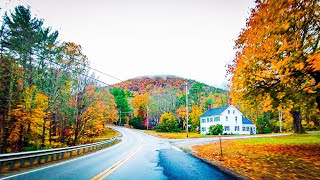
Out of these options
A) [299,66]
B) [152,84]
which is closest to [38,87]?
[299,66]

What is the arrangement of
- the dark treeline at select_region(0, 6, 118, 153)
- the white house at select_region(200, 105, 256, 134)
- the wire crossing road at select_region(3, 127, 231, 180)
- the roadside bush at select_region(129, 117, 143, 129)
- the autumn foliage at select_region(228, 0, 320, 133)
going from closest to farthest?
the wire crossing road at select_region(3, 127, 231, 180), the autumn foliage at select_region(228, 0, 320, 133), the dark treeline at select_region(0, 6, 118, 153), the white house at select_region(200, 105, 256, 134), the roadside bush at select_region(129, 117, 143, 129)

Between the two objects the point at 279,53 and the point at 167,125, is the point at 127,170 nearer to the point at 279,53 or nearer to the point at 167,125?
the point at 279,53

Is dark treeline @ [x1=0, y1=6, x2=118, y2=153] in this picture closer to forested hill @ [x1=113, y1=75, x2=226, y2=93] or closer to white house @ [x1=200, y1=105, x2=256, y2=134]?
white house @ [x1=200, y1=105, x2=256, y2=134]

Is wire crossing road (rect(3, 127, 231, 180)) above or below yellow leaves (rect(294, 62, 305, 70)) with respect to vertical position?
below

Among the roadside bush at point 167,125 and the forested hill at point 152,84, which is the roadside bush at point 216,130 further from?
the forested hill at point 152,84

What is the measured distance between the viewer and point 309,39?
827cm

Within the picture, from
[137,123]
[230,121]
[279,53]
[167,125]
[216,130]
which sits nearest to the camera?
[279,53]

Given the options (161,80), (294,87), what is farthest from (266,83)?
(161,80)

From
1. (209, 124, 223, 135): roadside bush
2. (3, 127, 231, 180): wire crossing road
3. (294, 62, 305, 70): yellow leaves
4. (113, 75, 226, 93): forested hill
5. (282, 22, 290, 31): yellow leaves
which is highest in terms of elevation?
(113, 75, 226, 93): forested hill

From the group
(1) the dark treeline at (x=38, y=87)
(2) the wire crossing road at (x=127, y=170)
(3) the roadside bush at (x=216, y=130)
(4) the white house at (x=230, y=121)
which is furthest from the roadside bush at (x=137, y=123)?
(2) the wire crossing road at (x=127, y=170)

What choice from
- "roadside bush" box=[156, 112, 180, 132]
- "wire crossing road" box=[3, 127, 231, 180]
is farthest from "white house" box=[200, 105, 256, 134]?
"wire crossing road" box=[3, 127, 231, 180]

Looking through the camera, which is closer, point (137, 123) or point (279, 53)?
point (279, 53)

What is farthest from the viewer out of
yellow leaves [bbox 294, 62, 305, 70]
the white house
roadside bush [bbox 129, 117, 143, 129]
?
roadside bush [bbox 129, 117, 143, 129]

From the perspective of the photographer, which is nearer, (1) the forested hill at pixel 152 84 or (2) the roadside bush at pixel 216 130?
(2) the roadside bush at pixel 216 130
